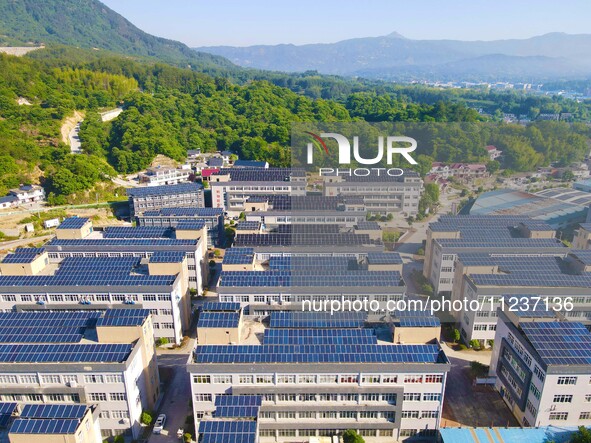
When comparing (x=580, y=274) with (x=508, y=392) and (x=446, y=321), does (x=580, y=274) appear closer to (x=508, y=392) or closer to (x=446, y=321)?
(x=446, y=321)

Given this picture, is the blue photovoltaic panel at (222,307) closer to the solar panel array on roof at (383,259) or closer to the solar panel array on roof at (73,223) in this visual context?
the solar panel array on roof at (383,259)

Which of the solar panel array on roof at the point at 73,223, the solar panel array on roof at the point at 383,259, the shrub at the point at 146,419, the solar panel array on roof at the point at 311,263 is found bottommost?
the shrub at the point at 146,419

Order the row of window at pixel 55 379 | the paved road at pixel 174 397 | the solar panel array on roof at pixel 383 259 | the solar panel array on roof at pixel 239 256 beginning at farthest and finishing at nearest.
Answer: the solar panel array on roof at pixel 383 259 → the solar panel array on roof at pixel 239 256 → the paved road at pixel 174 397 → the row of window at pixel 55 379

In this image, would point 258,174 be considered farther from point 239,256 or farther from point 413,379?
point 413,379

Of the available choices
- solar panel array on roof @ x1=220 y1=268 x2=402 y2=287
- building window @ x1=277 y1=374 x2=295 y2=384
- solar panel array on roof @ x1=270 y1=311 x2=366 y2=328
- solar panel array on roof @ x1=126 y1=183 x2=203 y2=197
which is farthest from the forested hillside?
building window @ x1=277 y1=374 x2=295 y2=384

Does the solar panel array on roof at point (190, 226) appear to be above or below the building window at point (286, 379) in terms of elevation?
above

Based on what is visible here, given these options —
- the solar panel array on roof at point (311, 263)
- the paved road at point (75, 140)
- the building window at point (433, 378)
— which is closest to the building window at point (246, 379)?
the building window at point (433, 378)

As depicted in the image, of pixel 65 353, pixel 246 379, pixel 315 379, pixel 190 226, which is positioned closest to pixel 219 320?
pixel 246 379
